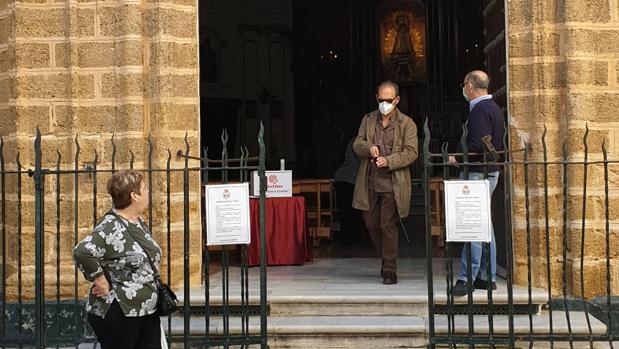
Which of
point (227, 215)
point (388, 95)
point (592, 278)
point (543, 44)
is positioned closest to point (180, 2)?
point (388, 95)

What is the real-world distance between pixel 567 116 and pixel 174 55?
354cm

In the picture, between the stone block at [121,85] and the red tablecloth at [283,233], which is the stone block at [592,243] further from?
the stone block at [121,85]

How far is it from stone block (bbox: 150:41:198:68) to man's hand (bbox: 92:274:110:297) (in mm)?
3259

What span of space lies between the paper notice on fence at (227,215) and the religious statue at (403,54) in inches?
473

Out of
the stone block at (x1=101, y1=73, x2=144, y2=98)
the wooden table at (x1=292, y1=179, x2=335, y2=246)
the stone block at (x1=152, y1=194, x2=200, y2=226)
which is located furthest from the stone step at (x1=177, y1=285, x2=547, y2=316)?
the wooden table at (x1=292, y1=179, x2=335, y2=246)

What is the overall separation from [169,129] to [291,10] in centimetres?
1062

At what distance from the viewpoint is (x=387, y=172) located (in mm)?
7391

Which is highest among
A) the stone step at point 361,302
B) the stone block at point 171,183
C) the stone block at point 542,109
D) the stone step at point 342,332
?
the stone block at point 542,109

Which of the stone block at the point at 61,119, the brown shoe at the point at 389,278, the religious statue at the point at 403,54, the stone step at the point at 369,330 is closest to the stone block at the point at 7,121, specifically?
the stone block at the point at 61,119

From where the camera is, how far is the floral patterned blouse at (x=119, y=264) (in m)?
4.43

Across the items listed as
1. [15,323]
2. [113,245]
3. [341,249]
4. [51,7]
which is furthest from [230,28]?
[113,245]

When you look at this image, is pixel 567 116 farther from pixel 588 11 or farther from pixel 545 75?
pixel 588 11

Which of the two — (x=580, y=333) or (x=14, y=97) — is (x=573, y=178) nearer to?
(x=580, y=333)

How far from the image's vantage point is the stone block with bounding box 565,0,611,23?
277 inches
